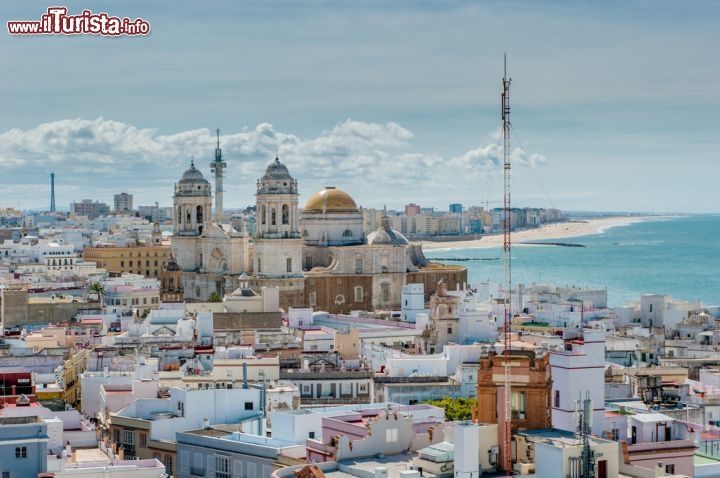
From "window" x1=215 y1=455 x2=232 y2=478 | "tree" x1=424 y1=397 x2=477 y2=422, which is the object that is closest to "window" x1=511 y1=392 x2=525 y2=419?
"window" x1=215 y1=455 x2=232 y2=478

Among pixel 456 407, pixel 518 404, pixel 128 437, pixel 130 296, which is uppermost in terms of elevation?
pixel 130 296

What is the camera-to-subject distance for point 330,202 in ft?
207

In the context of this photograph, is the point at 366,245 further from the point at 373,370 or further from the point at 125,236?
the point at 125,236

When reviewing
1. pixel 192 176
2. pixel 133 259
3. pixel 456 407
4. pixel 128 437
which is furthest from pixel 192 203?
pixel 128 437

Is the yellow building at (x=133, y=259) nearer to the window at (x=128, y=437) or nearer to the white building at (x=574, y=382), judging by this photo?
the window at (x=128, y=437)

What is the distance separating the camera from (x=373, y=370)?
115ft

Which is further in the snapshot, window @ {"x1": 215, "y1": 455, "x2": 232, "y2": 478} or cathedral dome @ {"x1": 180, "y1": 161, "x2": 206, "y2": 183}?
cathedral dome @ {"x1": 180, "y1": 161, "x2": 206, "y2": 183}

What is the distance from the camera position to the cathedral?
5759 cm

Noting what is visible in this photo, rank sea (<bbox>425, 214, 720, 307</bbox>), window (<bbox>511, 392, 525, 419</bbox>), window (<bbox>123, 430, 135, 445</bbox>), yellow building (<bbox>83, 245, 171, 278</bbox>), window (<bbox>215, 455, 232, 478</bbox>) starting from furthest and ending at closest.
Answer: sea (<bbox>425, 214, 720, 307</bbox>)
yellow building (<bbox>83, 245, 171, 278</bbox>)
window (<bbox>123, 430, 135, 445</bbox>)
window (<bbox>215, 455, 232, 478</bbox>)
window (<bbox>511, 392, 525, 419</bbox>)

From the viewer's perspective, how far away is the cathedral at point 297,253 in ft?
189

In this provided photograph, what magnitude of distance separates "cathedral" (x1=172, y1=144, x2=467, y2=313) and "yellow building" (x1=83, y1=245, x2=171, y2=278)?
16806 millimetres

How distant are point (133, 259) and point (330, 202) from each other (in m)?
23.1

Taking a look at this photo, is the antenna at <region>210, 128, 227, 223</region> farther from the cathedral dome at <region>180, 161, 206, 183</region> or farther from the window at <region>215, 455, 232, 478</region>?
the window at <region>215, 455, 232, 478</region>

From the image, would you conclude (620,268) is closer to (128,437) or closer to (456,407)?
(456,407)
